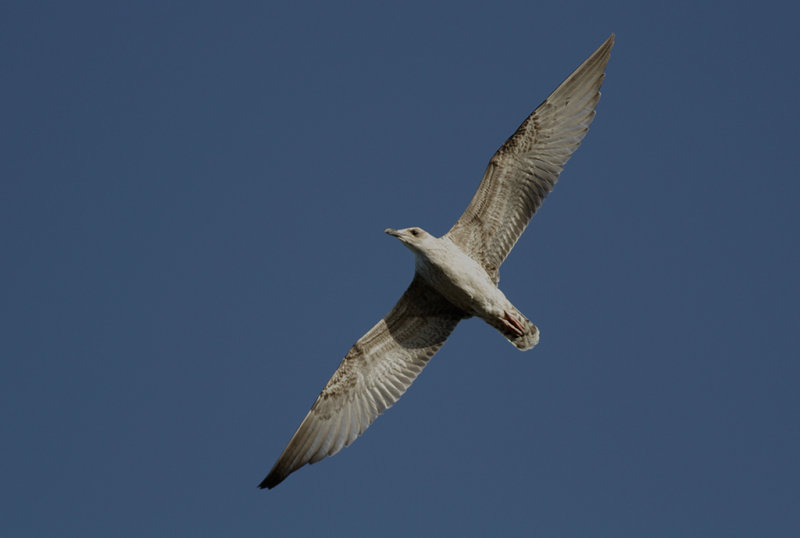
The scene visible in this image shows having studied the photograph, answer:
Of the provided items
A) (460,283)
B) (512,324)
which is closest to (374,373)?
(460,283)

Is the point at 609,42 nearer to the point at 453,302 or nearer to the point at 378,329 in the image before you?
the point at 453,302

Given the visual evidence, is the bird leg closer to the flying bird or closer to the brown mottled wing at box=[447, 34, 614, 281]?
the flying bird

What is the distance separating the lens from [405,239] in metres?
14.7

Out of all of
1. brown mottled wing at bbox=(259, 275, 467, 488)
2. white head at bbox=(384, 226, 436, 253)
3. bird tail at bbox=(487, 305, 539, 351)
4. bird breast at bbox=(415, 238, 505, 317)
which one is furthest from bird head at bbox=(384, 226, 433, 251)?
bird tail at bbox=(487, 305, 539, 351)

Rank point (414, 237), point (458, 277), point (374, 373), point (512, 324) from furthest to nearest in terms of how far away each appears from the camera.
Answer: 1. point (374, 373)
2. point (512, 324)
3. point (414, 237)
4. point (458, 277)

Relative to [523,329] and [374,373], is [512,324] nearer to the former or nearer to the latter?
[523,329]

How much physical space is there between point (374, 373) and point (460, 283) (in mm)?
1962

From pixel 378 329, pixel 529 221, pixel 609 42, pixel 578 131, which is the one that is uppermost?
pixel 609 42

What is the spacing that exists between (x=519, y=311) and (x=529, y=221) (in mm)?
1303

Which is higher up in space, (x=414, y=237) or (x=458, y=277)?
(x=414, y=237)

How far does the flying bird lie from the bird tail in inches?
0.6

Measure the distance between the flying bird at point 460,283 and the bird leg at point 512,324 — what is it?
0.05ft

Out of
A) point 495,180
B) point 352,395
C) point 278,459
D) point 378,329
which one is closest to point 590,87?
point 495,180

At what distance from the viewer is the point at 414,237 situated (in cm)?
1479
